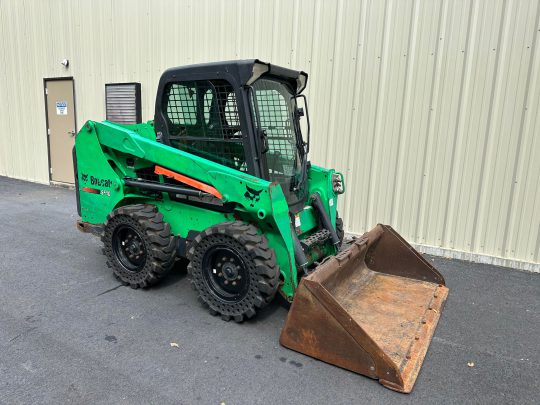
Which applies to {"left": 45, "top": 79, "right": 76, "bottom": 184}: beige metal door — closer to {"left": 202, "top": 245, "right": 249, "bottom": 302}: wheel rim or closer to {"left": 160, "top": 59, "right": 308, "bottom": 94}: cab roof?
{"left": 160, "top": 59, "right": 308, "bottom": 94}: cab roof

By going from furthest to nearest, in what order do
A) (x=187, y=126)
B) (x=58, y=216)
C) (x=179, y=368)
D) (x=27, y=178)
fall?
(x=27, y=178)
(x=58, y=216)
(x=187, y=126)
(x=179, y=368)

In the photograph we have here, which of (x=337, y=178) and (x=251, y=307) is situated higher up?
(x=337, y=178)

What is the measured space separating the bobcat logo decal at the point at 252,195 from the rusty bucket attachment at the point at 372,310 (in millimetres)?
744

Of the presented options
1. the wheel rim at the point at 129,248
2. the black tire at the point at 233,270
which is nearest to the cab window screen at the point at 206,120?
the black tire at the point at 233,270

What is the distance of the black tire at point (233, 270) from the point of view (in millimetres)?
3263

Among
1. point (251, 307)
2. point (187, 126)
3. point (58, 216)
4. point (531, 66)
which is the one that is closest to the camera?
point (251, 307)

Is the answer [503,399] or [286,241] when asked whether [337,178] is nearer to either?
[286,241]

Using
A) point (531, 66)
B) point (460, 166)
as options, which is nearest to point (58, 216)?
point (460, 166)

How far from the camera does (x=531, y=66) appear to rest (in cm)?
476

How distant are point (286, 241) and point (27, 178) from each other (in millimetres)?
9415

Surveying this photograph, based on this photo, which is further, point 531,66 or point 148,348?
point 531,66

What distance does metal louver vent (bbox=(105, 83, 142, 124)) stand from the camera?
7969 millimetres

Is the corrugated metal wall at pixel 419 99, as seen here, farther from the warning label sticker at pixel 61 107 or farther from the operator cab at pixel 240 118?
the warning label sticker at pixel 61 107

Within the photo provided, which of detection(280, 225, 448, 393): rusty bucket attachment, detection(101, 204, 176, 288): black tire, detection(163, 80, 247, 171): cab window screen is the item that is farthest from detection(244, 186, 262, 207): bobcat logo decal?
detection(101, 204, 176, 288): black tire
